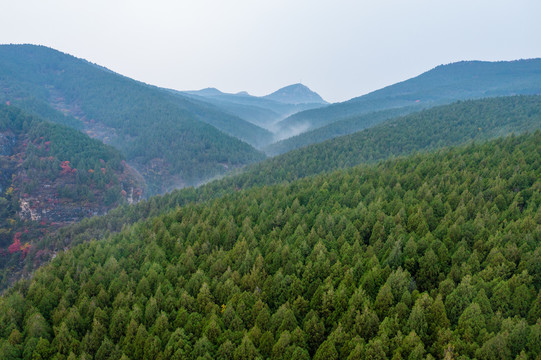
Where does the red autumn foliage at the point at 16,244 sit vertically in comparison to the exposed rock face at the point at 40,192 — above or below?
below

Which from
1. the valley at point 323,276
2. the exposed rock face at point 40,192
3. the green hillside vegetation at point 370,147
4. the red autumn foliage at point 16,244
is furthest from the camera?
the exposed rock face at point 40,192

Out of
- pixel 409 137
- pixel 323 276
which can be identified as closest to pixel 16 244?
pixel 323 276

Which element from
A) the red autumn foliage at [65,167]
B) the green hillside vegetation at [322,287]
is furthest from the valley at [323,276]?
the red autumn foliage at [65,167]

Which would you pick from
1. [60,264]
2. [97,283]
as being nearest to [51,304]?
[97,283]

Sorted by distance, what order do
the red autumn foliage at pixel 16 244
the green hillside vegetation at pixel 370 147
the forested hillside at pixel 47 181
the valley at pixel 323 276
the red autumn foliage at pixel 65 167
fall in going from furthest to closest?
1. the red autumn foliage at pixel 65 167
2. the forested hillside at pixel 47 181
3. the green hillside vegetation at pixel 370 147
4. the red autumn foliage at pixel 16 244
5. the valley at pixel 323 276

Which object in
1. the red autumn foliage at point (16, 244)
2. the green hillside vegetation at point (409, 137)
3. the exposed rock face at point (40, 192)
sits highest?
the green hillside vegetation at point (409, 137)

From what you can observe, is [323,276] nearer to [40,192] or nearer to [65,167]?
[40,192]

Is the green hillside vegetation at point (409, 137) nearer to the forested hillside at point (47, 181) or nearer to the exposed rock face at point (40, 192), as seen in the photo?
the exposed rock face at point (40, 192)
